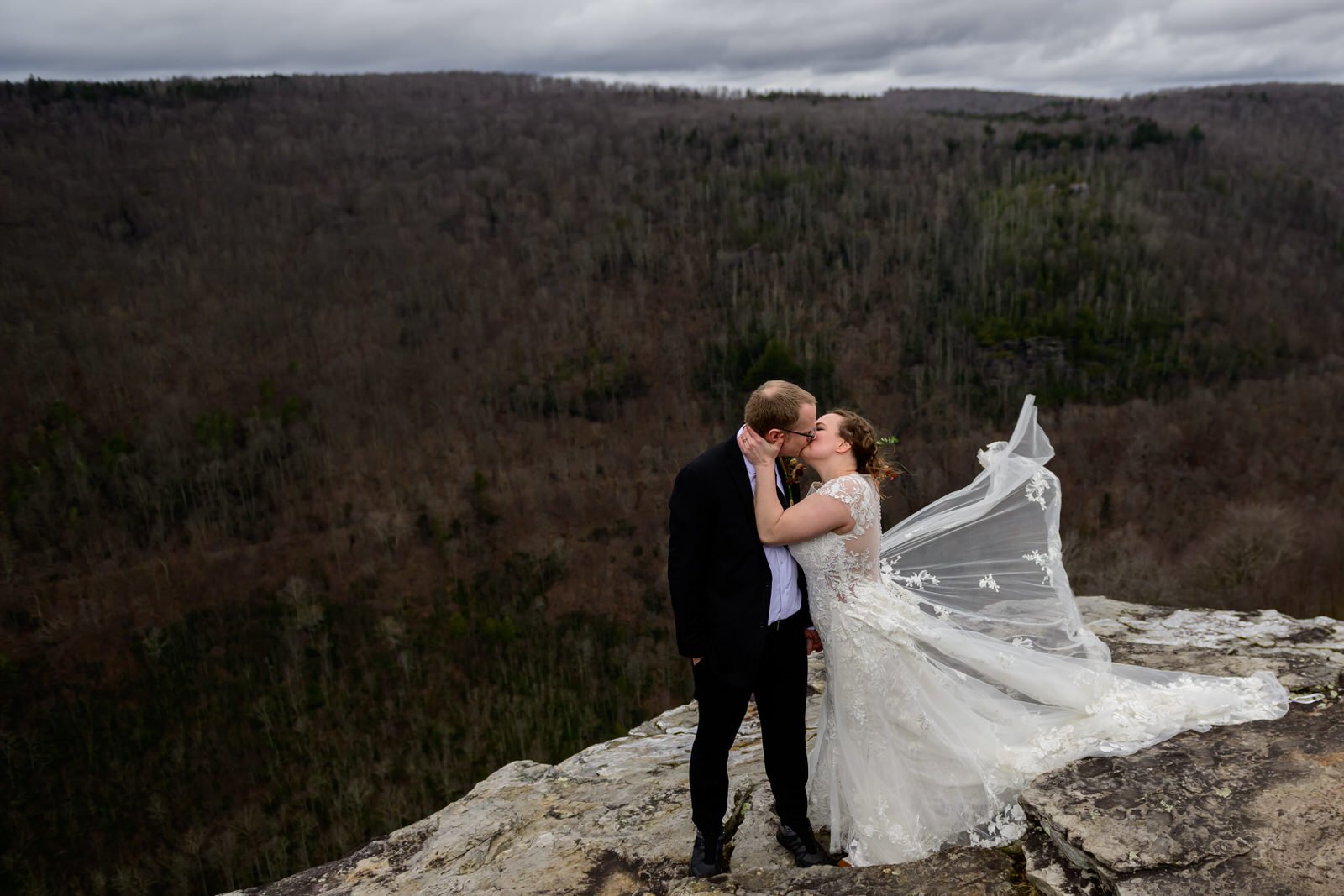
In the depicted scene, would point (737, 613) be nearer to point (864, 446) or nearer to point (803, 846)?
point (864, 446)

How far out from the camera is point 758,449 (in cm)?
394

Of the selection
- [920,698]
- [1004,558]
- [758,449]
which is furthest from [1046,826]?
[758,449]

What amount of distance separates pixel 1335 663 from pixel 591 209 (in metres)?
Result: 85.3

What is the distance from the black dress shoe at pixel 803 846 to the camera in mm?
4422


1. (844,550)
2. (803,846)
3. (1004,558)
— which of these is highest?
(844,550)

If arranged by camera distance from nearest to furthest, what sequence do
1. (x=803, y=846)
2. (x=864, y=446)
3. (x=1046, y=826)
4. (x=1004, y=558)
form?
(x=1046, y=826) < (x=864, y=446) < (x=803, y=846) < (x=1004, y=558)

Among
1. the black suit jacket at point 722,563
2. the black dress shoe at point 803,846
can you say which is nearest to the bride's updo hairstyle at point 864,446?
the black suit jacket at point 722,563

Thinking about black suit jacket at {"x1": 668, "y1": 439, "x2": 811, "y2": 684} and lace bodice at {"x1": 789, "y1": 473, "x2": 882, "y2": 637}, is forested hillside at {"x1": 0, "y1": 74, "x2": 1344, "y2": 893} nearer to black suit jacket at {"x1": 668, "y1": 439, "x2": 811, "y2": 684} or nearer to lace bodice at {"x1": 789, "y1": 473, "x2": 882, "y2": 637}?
lace bodice at {"x1": 789, "y1": 473, "x2": 882, "y2": 637}

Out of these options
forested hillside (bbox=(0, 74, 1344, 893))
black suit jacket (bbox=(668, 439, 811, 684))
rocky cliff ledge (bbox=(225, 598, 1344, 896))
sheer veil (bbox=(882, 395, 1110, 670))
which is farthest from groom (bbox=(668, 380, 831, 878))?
forested hillside (bbox=(0, 74, 1344, 893))

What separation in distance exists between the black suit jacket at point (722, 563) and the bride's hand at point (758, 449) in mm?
147

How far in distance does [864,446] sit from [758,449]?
0.58 meters

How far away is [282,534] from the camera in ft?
190

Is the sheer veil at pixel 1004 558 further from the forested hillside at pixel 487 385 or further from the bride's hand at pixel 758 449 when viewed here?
the forested hillside at pixel 487 385

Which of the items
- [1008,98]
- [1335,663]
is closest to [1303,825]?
[1335,663]
